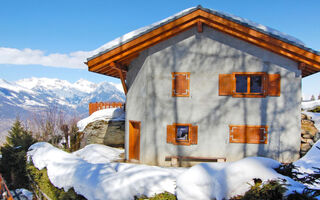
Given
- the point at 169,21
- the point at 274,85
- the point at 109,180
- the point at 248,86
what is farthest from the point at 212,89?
the point at 109,180

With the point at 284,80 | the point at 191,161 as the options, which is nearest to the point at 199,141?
the point at 191,161

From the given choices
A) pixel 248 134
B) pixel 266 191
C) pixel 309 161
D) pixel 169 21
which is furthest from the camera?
pixel 248 134

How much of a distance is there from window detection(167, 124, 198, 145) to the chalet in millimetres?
43

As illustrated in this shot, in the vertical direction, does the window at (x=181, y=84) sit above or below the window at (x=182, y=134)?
above

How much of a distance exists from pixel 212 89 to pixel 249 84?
1.58m

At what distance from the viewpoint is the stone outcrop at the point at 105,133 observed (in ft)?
49.4

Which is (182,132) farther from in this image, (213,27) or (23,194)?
(23,194)

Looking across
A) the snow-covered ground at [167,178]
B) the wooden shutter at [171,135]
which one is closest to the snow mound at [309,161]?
the snow-covered ground at [167,178]

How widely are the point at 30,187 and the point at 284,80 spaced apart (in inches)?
518

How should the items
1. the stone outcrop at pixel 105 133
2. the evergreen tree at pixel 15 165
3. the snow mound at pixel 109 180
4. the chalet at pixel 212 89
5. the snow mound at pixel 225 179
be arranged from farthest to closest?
the stone outcrop at pixel 105 133
the evergreen tree at pixel 15 165
the chalet at pixel 212 89
the snow mound at pixel 109 180
the snow mound at pixel 225 179

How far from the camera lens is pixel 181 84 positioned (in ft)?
32.2

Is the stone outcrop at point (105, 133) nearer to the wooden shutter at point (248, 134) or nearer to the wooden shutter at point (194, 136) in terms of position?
the wooden shutter at point (194, 136)

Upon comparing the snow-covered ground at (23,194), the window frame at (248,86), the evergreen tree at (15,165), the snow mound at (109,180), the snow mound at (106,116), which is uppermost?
the window frame at (248,86)

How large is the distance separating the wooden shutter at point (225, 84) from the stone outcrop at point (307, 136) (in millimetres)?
3841
